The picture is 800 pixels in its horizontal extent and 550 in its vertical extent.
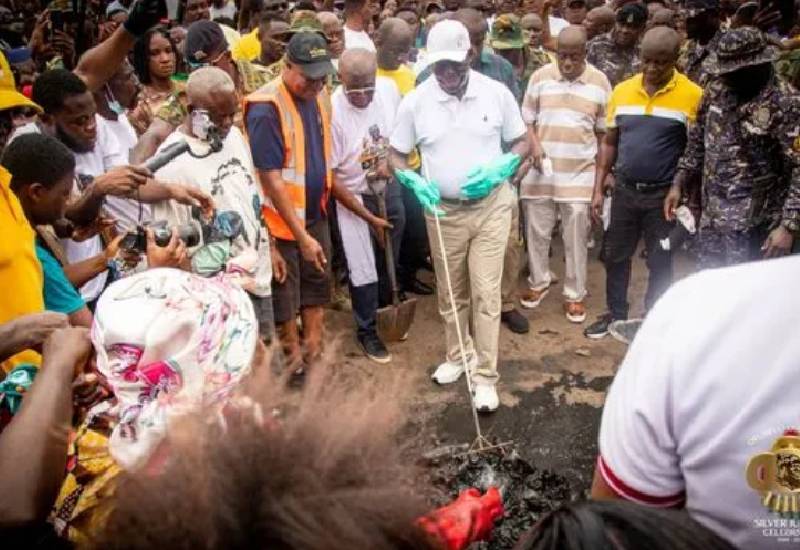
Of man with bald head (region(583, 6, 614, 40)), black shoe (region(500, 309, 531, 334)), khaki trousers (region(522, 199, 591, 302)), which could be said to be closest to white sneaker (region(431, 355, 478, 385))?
black shoe (region(500, 309, 531, 334))

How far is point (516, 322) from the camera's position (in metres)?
5.34

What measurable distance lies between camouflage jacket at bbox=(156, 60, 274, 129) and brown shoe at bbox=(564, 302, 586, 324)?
2.78 m

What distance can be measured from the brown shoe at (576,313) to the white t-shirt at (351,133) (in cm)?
185

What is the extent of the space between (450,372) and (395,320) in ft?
2.08

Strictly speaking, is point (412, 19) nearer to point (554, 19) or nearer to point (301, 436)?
point (554, 19)

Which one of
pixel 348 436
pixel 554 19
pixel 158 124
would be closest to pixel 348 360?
pixel 158 124

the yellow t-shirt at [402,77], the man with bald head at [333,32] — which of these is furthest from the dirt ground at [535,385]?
the man with bald head at [333,32]

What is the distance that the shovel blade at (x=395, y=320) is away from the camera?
5.03 metres

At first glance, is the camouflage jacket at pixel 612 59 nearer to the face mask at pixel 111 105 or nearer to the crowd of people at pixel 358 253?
the crowd of people at pixel 358 253

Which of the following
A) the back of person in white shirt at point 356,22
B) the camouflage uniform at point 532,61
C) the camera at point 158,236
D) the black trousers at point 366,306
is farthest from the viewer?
the back of person in white shirt at point 356,22

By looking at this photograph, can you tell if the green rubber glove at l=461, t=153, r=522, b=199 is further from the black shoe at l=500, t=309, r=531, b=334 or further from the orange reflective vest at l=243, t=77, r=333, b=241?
the black shoe at l=500, t=309, r=531, b=334

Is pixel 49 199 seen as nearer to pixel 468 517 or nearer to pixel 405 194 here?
pixel 468 517

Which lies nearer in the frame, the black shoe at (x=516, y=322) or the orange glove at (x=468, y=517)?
the orange glove at (x=468, y=517)

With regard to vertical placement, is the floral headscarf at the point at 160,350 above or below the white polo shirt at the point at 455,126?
above
